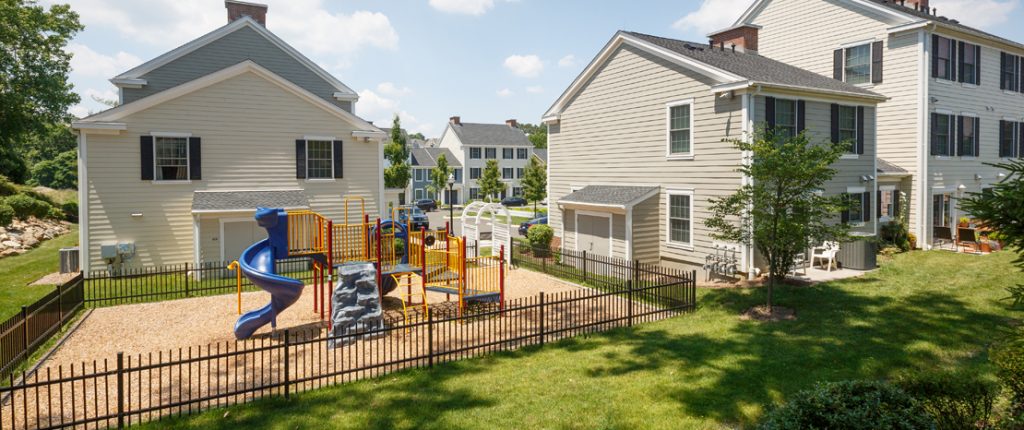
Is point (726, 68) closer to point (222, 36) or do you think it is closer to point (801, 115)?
point (801, 115)

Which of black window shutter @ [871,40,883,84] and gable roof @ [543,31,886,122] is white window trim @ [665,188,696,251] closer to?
gable roof @ [543,31,886,122]

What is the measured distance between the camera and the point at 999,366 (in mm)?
6762

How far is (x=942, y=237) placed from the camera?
23.7m

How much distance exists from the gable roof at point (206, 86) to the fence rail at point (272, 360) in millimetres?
6020

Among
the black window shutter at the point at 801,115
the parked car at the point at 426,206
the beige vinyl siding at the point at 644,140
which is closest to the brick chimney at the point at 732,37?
the beige vinyl siding at the point at 644,140

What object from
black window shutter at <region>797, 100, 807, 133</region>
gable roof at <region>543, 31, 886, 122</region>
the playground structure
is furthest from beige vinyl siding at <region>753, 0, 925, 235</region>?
the playground structure

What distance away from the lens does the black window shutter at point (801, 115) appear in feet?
62.3

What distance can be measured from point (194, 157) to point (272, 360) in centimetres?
1295

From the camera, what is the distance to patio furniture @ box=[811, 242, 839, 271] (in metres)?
19.2

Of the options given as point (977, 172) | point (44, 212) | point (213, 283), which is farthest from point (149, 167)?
point (977, 172)

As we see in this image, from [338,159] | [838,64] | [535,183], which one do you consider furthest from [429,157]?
[838,64]

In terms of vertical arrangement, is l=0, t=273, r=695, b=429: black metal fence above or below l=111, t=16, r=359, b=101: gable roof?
below

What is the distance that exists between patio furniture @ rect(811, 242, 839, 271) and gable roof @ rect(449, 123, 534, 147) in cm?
5556

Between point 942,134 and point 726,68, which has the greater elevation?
point 726,68
